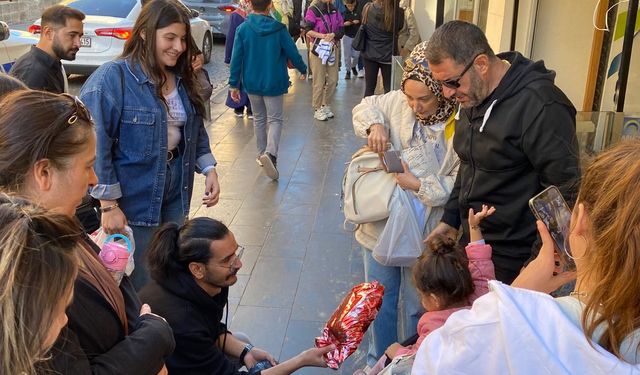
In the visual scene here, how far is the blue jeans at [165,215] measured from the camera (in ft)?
10.3

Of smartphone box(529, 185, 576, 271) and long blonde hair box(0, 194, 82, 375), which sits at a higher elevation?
long blonde hair box(0, 194, 82, 375)

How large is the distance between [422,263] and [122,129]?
1.61m

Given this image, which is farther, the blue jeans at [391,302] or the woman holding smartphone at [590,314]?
the blue jeans at [391,302]

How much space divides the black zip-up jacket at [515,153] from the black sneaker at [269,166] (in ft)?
12.0

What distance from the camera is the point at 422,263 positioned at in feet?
7.64

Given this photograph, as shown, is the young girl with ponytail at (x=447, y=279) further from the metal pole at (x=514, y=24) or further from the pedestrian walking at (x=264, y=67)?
the pedestrian walking at (x=264, y=67)

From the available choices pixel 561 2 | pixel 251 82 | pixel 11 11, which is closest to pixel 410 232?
pixel 561 2

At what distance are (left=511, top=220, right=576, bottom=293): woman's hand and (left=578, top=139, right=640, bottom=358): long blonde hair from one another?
0.62 metres

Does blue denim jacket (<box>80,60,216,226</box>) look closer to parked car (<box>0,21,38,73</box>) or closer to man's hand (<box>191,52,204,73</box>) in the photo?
man's hand (<box>191,52,204,73</box>)

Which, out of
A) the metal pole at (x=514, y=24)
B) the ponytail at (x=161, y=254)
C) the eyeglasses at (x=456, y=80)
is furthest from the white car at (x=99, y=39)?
the eyeglasses at (x=456, y=80)

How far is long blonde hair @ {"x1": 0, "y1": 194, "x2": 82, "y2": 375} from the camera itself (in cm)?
108

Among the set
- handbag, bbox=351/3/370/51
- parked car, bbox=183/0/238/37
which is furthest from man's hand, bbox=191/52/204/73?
parked car, bbox=183/0/238/37

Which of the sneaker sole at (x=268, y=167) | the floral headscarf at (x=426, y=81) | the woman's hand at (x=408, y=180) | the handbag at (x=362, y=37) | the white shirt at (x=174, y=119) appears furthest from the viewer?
the handbag at (x=362, y=37)

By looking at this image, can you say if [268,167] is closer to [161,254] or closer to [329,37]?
[329,37]
